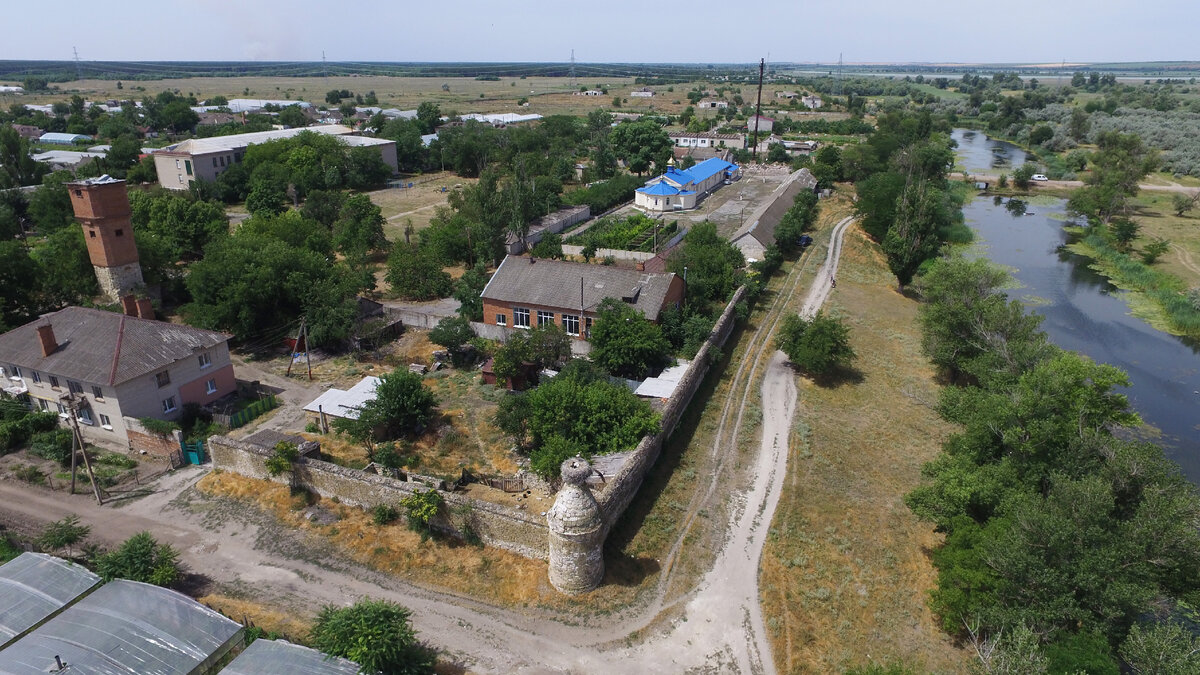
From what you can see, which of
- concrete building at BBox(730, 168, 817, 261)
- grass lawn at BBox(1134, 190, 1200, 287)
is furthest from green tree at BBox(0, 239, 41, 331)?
grass lawn at BBox(1134, 190, 1200, 287)

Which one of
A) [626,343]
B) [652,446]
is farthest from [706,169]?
[652,446]

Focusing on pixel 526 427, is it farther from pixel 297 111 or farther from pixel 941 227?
pixel 297 111

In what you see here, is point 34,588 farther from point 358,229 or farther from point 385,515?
point 358,229

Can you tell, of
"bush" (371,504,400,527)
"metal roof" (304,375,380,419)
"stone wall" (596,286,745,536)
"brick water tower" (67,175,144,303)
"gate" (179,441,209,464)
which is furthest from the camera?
"brick water tower" (67,175,144,303)

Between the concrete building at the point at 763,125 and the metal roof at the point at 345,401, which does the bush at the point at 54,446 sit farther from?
the concrete building at the point at 763,125

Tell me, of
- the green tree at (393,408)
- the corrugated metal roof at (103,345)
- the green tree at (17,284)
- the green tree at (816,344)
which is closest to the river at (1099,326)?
the green tree at (816,344)

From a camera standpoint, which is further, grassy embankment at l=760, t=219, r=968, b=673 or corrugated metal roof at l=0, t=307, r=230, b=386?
corrugated metal roof at l=0, t=307, r=230, b=386

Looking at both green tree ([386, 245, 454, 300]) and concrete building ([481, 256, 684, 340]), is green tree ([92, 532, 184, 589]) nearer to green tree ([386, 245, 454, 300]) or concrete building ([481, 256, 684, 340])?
concrete building ([481, 256, 684, 340])
